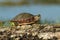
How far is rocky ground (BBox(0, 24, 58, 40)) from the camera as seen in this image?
13.4 ft

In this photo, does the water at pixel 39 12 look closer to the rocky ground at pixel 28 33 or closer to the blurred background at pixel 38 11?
the blurred background at pixel 38 11

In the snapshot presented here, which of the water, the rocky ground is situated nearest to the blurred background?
the water

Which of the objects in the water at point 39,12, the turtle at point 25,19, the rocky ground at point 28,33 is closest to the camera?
the rocky ground at point 28,33

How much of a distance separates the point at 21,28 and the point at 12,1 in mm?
6849

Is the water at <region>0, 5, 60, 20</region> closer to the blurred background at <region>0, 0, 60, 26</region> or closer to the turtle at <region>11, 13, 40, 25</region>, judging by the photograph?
the blurred background at <region>0, 0, 60, 26</region>

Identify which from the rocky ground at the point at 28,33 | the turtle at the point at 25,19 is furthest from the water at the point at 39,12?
the rocky ground at the point at 28,33

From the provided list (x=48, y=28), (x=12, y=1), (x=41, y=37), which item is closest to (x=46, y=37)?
(x=41, y=37)

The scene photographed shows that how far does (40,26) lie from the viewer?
4.54m

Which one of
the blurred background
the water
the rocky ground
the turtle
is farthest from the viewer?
the water

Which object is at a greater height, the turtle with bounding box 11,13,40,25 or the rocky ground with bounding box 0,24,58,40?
the turtle with bounding box 11,13,40,25

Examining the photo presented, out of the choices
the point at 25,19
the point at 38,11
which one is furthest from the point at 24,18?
the point at 38,11

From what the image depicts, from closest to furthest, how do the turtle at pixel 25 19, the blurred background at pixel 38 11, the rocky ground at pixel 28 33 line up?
the rocky ground at pixel 28 33 → the turtle at pixel 25 19 → the blurred background at pixel 38 11

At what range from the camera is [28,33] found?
13.7ft

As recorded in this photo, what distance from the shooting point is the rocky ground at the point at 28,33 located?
4086 mm
